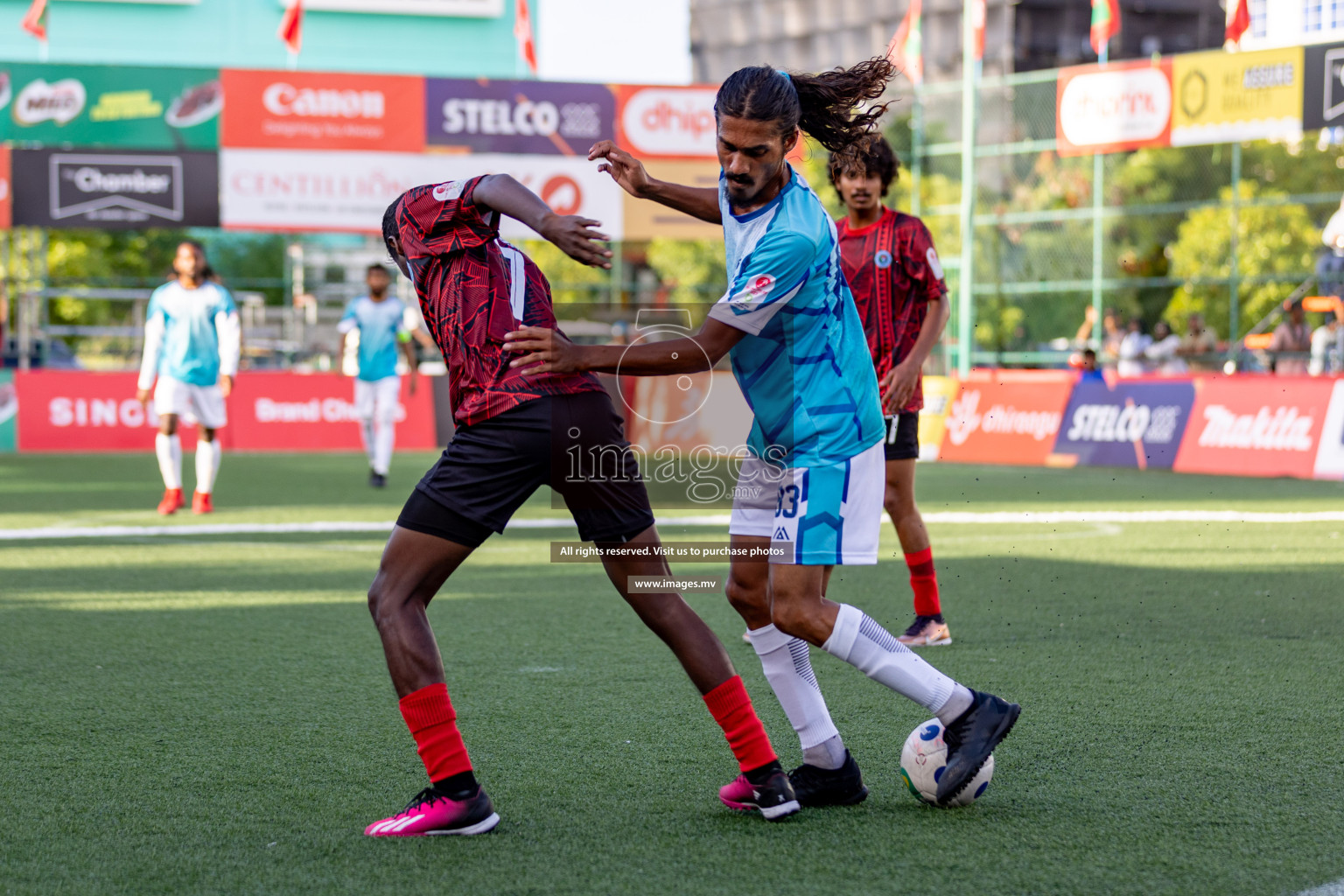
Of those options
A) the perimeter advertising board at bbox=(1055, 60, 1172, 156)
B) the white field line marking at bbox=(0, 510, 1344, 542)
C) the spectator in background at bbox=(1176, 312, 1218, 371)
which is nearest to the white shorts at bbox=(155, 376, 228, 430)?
the white field line marking at bbox=(0, 510, 1344, 542)

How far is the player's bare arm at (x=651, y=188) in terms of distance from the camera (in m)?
4.25

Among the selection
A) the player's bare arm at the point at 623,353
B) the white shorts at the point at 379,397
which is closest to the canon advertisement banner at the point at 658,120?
the white shorts at the point at 379,397

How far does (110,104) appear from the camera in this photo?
78.7ft

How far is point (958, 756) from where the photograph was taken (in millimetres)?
4039

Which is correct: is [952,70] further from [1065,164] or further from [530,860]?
[530,860]

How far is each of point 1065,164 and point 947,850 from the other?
28318 mm

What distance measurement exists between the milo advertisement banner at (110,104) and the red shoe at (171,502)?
12.9m

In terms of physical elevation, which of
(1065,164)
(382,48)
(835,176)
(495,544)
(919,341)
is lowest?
(495,544)

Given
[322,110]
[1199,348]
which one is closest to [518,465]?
[1199,348]

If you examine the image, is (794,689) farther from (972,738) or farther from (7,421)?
(7,421)

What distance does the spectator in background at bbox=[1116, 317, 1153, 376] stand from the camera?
2328 cm

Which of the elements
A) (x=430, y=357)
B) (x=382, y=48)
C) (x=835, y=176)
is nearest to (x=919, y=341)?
(x=835, y=176)

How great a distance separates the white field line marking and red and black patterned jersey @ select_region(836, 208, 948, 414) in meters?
5.25

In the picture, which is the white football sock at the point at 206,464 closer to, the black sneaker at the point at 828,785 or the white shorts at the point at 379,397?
the white shorts at the point at 379,397
